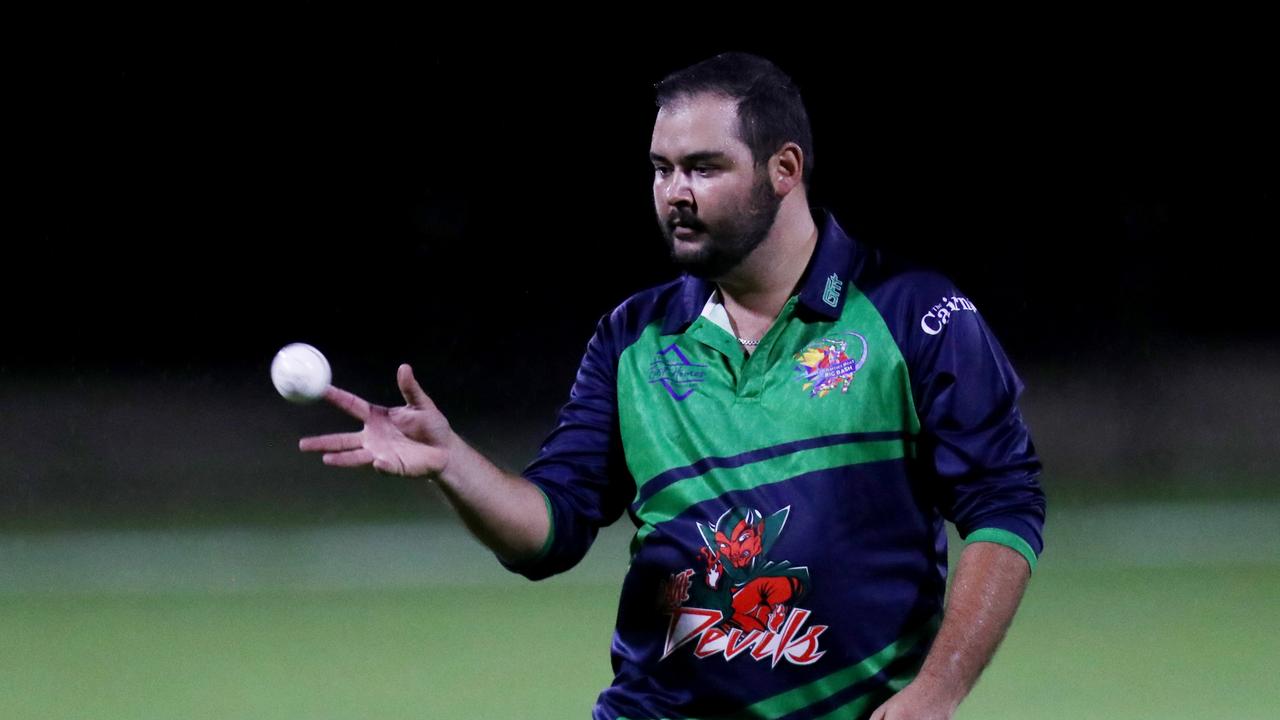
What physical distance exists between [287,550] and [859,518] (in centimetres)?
666

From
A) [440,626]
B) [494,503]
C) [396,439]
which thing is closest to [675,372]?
[494,503]

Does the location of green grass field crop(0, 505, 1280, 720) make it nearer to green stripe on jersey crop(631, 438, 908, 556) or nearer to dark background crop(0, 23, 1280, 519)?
dark background crop(0, 23, 1280, 519)

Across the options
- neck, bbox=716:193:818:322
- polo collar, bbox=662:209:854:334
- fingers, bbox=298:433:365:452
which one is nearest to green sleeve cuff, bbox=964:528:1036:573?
polo collar, bbox=662:209:854:334

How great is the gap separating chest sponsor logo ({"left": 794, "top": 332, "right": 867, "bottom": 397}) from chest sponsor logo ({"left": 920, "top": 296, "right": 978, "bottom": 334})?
11cm

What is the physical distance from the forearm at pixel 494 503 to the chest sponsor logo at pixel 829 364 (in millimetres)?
497

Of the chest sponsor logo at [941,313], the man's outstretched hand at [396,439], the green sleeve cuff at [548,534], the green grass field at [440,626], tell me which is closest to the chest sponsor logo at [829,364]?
the chest sponsor logo at [941,313]

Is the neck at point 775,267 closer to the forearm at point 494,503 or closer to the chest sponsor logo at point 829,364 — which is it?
the chest sponsor logo at point 829,364

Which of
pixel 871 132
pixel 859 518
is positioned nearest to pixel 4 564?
pixel 871 132

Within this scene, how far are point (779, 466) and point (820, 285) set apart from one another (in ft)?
1.09

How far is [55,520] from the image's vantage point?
10.0 m

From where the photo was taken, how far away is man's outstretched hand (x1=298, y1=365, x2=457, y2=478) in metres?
2.79

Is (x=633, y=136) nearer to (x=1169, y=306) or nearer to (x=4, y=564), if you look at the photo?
(x=1169, y=306)

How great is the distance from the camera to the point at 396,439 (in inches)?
112

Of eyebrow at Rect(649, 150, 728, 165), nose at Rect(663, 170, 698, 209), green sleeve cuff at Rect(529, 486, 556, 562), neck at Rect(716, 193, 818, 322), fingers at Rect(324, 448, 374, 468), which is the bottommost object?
green sleeve cuff at Rect(529, 486, 556, 562)
